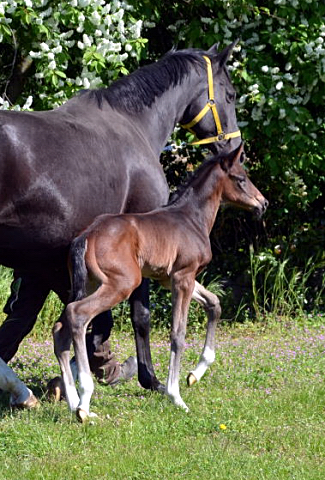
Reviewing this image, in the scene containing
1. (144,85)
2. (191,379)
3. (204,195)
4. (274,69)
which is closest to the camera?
(191,379)

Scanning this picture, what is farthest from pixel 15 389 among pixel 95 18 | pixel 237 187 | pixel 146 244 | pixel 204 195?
pixel 95 18

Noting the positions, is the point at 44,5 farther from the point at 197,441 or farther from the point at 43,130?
the point at 197,441

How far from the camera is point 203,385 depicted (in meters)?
6.95

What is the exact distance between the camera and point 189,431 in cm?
547

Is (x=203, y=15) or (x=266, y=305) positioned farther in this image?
(x=266, y=305)

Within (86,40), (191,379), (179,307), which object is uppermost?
(86,40)

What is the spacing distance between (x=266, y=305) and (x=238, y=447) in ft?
19.9

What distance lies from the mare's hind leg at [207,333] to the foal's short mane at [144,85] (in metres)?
1.48

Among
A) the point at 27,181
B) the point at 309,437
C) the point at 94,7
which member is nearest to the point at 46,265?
the point at 27,181

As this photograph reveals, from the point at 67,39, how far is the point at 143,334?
11.8 ft

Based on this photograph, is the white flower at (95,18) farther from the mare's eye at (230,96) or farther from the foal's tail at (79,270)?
the foal's tail at (79,270)

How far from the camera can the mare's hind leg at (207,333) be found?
641cm

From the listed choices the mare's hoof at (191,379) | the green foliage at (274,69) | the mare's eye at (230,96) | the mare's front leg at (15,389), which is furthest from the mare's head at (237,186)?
the green foliage at (274,69)

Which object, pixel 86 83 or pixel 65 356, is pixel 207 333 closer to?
pixel 65 356
